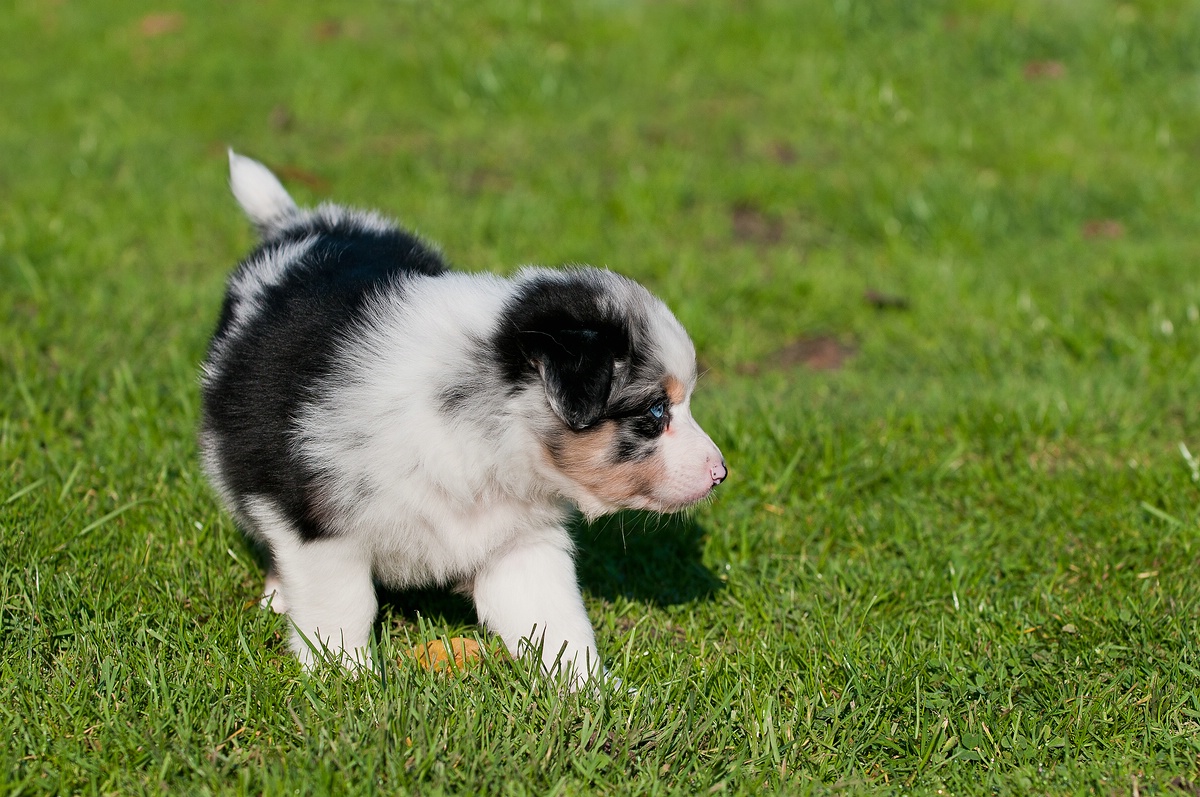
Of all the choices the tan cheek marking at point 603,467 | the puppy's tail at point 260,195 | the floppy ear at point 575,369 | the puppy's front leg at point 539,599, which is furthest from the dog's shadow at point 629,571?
the puppy's tail at point 260,195

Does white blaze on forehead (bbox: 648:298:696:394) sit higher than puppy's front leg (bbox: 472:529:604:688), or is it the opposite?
white blaze on forehead (bbox: 648:298:696:394)

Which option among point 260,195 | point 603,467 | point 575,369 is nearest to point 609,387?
point 575,369

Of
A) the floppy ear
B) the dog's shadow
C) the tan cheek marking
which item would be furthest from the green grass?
the floppy ear

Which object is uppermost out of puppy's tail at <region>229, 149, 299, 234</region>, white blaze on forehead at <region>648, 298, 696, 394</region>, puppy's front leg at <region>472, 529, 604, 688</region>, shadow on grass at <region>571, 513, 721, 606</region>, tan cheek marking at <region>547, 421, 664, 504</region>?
puppy's tail at <region>229, 149, 299, 234</region>

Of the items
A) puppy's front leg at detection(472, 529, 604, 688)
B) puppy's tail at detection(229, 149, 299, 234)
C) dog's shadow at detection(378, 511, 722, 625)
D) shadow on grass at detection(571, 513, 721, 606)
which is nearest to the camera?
puppy's front leg at detection(472, 529, 604, 688)

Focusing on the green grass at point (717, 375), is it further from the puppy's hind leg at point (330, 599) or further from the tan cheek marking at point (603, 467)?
the tan cheek marking at point (603, 467)

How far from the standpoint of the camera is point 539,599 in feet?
11.8

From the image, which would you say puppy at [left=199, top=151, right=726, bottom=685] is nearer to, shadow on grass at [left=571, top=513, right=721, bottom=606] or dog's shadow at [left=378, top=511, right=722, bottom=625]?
dog's shadow at [left=378, top=511, right=722, bottom=625]

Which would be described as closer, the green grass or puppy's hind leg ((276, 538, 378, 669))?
the green grass

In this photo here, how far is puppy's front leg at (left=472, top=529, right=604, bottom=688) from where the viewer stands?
359 cm

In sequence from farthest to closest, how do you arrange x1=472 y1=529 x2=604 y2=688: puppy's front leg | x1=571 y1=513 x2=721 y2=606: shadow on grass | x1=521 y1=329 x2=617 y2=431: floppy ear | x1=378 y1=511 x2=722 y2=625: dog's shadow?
1. x1=571 y1=513 x2=721 y2=606: shadow on grass
2. x1=378 y1=511 x2=722 y2=625: dog's shadow
3. x1=472 y1=529 x2=604 y2=688: puppy's front leg
4. x1=521 y1=329 x2=617 y2=431: floppy ear

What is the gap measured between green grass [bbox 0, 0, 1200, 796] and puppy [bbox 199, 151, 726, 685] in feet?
0.89

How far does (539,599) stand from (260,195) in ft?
6.74

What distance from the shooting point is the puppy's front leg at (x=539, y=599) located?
3592mm
